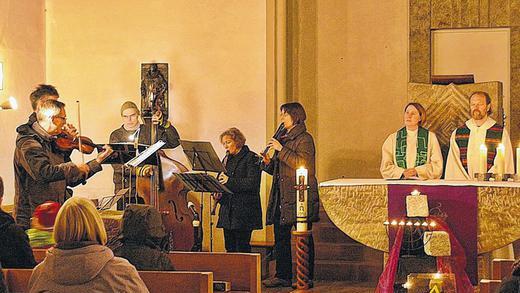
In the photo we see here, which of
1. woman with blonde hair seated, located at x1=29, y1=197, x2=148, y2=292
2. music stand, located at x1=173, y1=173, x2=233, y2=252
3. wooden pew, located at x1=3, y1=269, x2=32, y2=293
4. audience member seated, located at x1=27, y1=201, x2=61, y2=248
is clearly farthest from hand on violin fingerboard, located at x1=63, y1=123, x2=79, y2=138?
woman with blonde hair seated, located at x1=29, y1=197, x2=148, y2=292

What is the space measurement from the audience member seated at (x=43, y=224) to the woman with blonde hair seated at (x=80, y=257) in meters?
1.70

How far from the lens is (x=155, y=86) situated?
11734mm

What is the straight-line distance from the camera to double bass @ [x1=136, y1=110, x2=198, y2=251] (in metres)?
9.77

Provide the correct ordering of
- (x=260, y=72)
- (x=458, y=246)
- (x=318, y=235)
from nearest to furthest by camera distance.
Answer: (x=458, y=246) < (x=318, y=235) < (x=260, y=72)

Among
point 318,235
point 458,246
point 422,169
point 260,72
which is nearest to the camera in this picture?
point 458,246

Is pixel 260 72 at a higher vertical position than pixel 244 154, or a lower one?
higher

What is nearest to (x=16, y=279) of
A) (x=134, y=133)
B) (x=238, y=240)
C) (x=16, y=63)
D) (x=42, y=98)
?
(x=42, y=98)

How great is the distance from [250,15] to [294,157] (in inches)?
109

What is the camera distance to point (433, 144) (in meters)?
9.27

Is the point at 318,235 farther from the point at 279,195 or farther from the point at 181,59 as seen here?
the point at 181,59

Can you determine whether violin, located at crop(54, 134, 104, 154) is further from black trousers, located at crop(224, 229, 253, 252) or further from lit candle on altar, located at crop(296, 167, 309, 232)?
black trousers, located at crop(224, 229, 253, 252)

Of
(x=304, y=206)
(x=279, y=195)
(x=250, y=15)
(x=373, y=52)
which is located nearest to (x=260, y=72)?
(x=250, y=15)

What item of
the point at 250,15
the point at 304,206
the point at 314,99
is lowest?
the point at 304,206

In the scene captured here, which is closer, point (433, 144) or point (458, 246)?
point (458, 246)
